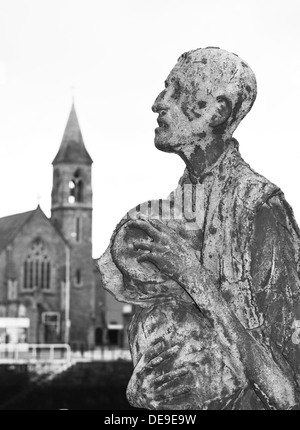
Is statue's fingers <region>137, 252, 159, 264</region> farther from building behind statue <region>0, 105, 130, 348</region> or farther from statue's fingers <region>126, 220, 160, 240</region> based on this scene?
building behind statue <region>0, 105, 130, 348</region>

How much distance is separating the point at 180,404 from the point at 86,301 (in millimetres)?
70042

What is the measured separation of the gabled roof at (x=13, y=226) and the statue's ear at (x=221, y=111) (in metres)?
65.5

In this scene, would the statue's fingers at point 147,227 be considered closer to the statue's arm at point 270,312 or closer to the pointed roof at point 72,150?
the statue's arm at point 270,312

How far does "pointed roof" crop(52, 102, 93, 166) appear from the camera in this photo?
74188mm

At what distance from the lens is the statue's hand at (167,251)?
2.96 meters

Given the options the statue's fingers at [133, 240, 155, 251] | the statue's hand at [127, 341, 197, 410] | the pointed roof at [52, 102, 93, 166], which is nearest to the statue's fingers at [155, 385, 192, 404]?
the statue's hand at [127, 341, 197, 410]

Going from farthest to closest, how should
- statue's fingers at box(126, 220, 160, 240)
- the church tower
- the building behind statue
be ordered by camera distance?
the church tower
the building behind statue
statue's fingers at box(126, 220, 160, 240)

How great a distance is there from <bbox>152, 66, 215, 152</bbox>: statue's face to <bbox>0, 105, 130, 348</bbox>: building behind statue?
60259 mm

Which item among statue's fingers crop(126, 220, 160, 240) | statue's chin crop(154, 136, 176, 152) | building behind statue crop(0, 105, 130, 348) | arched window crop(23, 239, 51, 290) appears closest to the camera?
statue's fingers crop(126, 220, 160, 240)

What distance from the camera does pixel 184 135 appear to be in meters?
3.20

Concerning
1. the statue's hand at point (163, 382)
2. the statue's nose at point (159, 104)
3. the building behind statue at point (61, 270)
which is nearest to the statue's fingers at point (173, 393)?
the statue's hand at point (163, 382)

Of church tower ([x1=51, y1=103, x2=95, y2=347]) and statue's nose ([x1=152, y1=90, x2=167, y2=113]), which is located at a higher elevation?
church tower ([x1=51, y1=103, x2=95, y2=347])

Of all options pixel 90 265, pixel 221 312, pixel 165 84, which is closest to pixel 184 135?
pixel 165 84

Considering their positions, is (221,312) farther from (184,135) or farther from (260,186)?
(184,135)
